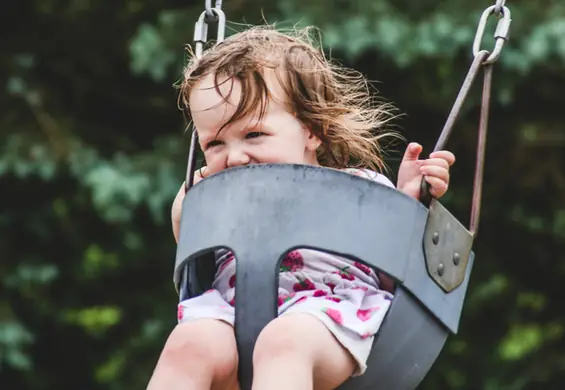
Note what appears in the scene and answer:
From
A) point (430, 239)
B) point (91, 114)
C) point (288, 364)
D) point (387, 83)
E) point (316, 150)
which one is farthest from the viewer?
point (91, 114)

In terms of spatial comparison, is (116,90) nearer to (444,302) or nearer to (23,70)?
(23,70)

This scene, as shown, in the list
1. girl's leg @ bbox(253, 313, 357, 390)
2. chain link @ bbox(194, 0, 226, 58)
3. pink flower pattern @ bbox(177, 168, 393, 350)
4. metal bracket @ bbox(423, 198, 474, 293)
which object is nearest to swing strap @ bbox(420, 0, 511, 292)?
metal bracket @ bbox(423, 198, 474, 293)

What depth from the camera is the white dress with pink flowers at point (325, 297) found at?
2164mm

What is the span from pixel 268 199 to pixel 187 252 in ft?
0.60

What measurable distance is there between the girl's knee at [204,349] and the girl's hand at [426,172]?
422 mm

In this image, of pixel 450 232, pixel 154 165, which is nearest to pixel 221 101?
pixel 450 232

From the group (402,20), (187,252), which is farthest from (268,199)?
(402,20)

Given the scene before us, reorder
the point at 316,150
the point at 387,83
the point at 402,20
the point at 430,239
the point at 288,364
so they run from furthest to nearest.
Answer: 1. the point at 387,83
2. the point at 402,20
3. the point at 316,150
4. the point at 430,239
5. the point at 288,364

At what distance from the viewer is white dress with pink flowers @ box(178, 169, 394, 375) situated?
7.10 feet

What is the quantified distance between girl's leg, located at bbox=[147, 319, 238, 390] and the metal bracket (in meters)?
Answer: 0.35

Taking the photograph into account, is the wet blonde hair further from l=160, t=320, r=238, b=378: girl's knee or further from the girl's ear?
l=160, t=320, r=238, b=378: girl's knee

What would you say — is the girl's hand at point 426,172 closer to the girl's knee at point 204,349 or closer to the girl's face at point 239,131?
the girl's face at point 239,131

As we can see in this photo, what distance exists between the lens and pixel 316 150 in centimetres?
255

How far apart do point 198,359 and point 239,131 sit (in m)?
0.43
